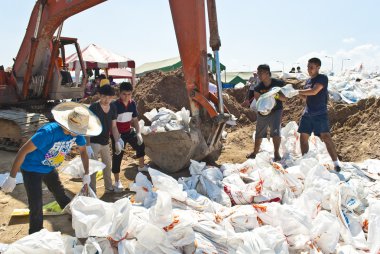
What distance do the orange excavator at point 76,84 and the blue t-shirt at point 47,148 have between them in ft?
6.26

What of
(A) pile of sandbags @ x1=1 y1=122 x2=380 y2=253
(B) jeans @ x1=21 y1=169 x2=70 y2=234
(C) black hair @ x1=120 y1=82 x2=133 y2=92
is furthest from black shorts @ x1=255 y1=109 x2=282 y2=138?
(B) jeans @ x1=21 y1=169 x2=70 y2=234

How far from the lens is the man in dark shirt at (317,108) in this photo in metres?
4.62

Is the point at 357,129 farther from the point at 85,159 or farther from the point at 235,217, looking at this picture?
the point at 85,159

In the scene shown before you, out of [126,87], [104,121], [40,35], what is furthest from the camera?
[40,35]

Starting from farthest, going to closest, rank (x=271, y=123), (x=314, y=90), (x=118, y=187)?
(x=271, y=123) < (x=314, y=90) < (x=118, y=187)

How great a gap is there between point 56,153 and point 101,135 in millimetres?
1080

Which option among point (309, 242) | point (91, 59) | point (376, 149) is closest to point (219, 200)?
point (309, 242)

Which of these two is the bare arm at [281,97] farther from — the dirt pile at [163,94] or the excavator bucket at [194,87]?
the dirt pile at [163,94]

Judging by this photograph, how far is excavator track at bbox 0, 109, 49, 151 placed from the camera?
582 cm

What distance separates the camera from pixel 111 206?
251 cm

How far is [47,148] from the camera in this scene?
2.82 m

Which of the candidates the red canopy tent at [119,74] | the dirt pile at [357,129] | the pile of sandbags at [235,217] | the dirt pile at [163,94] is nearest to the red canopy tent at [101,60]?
the red canopy tent at [119,74]

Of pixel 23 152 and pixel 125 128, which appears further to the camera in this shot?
pixel 125 128

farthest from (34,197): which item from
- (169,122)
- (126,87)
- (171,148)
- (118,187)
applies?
(169,122)
